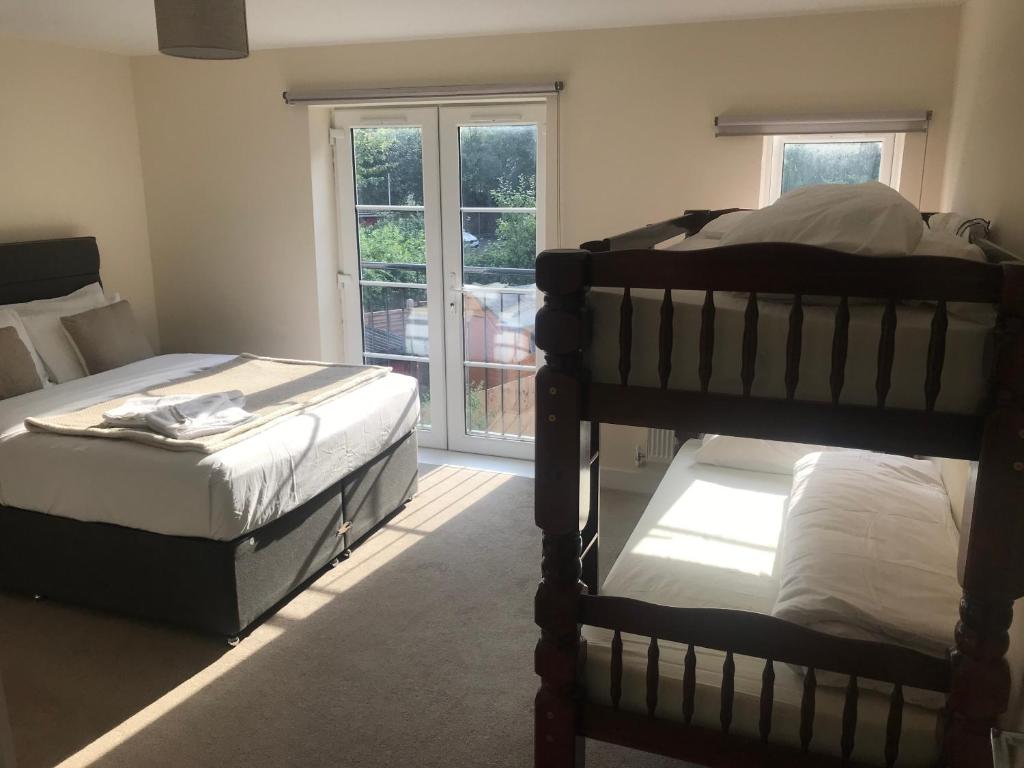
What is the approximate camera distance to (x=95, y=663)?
2850 mm

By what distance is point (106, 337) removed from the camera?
4344 mm

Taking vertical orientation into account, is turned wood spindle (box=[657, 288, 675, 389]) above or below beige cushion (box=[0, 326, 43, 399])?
above

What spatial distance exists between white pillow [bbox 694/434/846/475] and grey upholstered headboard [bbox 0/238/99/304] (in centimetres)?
356

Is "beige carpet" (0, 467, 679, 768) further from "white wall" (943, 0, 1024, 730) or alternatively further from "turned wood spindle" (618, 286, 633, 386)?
"white wall" (943, 0, 1024, 730)

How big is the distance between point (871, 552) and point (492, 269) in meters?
2.91

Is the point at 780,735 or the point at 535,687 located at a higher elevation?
the point at 780,735

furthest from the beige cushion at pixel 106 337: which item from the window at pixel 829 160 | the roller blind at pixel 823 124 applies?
the window at pixel 829 160

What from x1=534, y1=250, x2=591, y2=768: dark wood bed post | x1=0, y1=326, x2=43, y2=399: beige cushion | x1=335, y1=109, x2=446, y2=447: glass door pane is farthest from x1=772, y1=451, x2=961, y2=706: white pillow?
x1=0, y1=326, x2=43, y2=399: beige cushion

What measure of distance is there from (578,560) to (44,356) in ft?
11.1

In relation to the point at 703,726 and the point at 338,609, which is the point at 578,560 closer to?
the point at 703,726

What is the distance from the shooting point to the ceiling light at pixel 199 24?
92.8 inches

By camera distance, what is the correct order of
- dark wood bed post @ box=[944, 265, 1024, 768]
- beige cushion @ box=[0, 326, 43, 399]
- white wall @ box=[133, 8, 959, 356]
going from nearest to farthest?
dark wood bed post @ box=[944, 265, 1024, 768]
white wall @ box=[133, 8, 959, 356]
beige cushion @ box=[0, 326, 43, 399]

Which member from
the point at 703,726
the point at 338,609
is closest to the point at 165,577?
the point at 338,609

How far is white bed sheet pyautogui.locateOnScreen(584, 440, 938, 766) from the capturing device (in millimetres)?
1769
